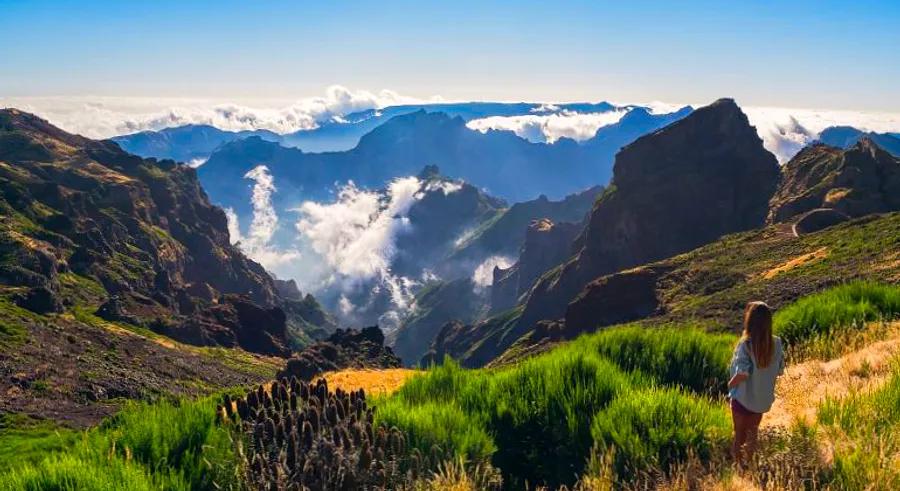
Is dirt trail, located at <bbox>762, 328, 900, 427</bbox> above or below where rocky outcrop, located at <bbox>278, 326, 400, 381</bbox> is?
above

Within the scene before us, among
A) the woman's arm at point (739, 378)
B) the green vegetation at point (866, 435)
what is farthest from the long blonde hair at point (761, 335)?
the green vegetation at point (866, 435)

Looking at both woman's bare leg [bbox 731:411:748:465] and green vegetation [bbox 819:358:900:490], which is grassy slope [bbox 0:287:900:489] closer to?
green vegetation [bbox 819:358:900:490]

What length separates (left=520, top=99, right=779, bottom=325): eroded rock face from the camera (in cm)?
16062

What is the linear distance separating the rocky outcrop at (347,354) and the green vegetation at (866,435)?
7570cm

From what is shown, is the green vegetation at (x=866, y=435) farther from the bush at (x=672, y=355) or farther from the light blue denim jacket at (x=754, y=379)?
the bush at (x=672, y=355)

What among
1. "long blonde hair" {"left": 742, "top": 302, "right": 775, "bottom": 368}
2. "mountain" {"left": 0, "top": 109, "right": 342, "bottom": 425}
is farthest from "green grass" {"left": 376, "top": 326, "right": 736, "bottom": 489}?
"mountain" {"left": 0, "top": 109, "right": 342, "bottom": 425}

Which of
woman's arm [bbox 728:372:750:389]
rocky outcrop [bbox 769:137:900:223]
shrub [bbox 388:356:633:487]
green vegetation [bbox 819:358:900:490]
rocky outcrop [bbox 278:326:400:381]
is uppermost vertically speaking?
rocky outcrop [bbox 769:137:900:223]

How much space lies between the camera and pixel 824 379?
11.5m

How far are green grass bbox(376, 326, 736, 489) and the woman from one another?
14.3 inches

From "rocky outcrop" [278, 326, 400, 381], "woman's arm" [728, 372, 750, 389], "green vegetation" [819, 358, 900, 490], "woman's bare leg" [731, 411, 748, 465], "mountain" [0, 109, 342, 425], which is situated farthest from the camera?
"mountain" [0, 109, 342, 425]

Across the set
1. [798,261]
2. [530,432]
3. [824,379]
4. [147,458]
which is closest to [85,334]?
[798,261]

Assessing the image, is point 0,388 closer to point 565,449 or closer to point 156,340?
point 156,340

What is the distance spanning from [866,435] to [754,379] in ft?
6.25

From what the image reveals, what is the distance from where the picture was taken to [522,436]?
9.95m
